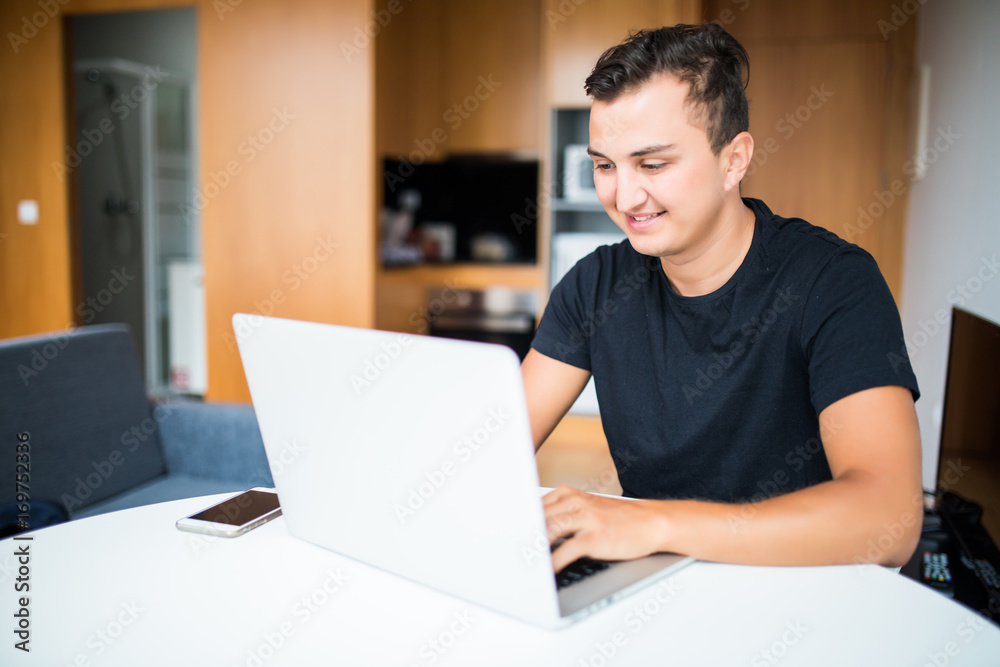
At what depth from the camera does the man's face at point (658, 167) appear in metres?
1.06

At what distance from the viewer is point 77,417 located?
2.03 m

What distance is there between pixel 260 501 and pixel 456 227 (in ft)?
11.3

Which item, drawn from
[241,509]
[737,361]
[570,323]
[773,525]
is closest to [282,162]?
[570,323]

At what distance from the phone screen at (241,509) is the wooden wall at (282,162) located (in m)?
2.59

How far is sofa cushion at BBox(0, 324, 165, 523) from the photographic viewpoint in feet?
6.19

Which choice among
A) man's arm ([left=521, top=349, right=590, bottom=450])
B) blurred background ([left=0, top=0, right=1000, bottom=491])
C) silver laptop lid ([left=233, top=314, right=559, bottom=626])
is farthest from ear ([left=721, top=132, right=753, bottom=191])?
blurred background ([left=0, top=0, right=1000, bottom=491])

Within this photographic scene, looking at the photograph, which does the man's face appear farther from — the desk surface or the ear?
the desk surface

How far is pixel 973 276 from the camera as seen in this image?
2100 millimetres

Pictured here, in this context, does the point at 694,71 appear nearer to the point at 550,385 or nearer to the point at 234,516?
the point at 550,385

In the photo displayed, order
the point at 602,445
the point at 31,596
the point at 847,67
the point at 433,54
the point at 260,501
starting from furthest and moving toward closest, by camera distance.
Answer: the point at 433,54, the point at 847,67, the point at 602,445, the point at 260,501, the point at 31,596

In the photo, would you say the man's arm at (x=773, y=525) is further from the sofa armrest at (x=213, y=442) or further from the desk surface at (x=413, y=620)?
the sofa armrest at (x=213, y=442)

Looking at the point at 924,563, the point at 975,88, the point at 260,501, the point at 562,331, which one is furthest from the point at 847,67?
the point at 260,501

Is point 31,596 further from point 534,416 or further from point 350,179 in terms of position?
point 350,179

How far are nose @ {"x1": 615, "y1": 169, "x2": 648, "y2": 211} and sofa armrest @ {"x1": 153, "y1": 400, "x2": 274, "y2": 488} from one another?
1.43 metres
